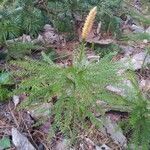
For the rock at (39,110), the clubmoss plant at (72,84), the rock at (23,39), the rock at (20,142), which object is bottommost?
the rock at (20,142)

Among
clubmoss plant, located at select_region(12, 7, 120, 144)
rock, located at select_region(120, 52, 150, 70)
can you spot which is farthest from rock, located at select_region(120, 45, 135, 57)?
clubmoss plant, located at select_region(12, 7, 120, 144)

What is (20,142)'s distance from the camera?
2805 millimetres

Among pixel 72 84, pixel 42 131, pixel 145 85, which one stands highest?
pixel 72 84

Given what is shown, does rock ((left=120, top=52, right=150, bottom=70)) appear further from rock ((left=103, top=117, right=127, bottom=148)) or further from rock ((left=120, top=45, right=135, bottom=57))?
rock ((left=103, top=117, right=127, bottom=148))

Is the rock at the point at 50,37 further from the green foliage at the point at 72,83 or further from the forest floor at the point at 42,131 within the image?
the green foliage at the point at 72,83

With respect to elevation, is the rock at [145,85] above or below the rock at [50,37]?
below

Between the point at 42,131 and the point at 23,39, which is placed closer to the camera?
the point at 42,131

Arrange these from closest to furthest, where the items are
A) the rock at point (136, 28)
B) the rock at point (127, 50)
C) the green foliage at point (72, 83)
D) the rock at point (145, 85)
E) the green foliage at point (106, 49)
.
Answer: the green foliage at point (72, 83) < the rock at point (145, 85) < the green foliage at point (106, 49) < the rock at point (127, 50) < the rock at point (136, 28)

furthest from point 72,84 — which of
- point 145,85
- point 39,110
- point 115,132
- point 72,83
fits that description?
point 145,85

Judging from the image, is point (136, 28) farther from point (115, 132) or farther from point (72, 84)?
point (72, 84)

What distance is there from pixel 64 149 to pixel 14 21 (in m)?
1.38

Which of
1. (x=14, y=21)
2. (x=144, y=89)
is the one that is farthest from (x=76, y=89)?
(x=14, y=21)

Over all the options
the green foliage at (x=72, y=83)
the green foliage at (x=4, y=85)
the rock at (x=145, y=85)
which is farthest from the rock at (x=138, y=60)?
the green foliage at (x=4, y=85)

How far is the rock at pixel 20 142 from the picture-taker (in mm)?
2789
